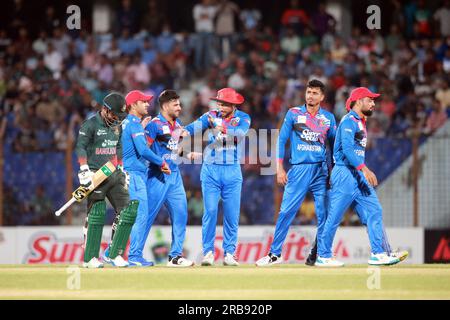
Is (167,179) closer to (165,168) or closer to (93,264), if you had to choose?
(165,168)

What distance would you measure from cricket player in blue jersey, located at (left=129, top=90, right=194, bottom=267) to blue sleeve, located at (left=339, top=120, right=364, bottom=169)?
2323 millimetres

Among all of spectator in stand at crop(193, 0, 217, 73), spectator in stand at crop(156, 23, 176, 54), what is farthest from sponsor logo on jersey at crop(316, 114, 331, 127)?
spectator in stand at crop(156, 23, 176, 54)

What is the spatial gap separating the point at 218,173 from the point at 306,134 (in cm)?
137

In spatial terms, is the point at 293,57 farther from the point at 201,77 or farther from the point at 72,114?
the point at 72,114

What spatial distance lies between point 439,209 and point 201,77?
765 centimetres

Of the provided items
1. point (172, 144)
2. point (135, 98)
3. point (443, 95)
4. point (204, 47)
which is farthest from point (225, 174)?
point (204, 47)

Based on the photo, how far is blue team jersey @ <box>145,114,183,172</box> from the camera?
14.5m

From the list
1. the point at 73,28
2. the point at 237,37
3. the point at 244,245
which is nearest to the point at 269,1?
the point at 237,37

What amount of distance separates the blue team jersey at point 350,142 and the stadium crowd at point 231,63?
7817mm

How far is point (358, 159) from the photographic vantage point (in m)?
13.9

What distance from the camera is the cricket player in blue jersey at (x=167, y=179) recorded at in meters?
14.4

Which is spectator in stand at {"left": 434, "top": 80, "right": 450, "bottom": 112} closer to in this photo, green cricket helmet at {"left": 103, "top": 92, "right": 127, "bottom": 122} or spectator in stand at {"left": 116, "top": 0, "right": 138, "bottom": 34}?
spectator in stand at {"left": 116, "top": 0, "right": 138, "bottom": 34}

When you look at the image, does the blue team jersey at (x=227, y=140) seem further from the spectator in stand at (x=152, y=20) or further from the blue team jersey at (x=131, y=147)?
the spectator in stand at (x=152, y=20)

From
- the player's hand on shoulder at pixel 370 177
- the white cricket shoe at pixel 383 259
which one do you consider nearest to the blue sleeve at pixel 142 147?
the player's hand on shoulder at pixel 370 177
